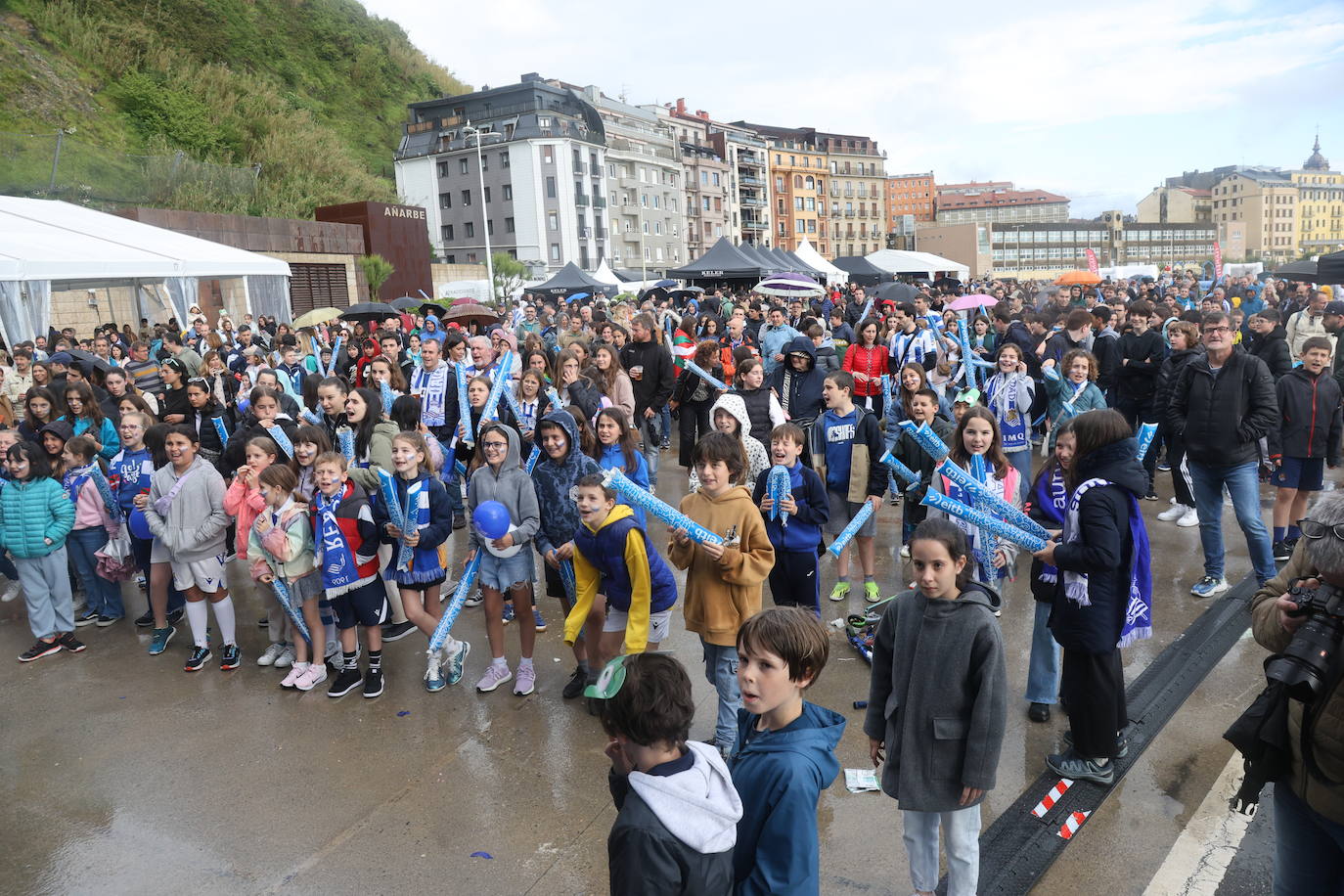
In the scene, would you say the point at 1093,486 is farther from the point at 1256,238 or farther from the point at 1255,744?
the point at 1256,238

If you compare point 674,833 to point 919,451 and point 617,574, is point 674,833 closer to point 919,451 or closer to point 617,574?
point 617,574

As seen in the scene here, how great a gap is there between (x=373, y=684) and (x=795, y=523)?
2822 mm

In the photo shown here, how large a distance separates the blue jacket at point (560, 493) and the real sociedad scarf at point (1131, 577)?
2.69 metres

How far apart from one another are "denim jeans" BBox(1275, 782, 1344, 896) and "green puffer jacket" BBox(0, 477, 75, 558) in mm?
7058

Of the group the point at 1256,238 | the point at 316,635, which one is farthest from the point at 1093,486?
the point at 1256,238

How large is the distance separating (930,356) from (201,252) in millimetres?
17050

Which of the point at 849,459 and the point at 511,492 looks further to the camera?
the point at 849,459

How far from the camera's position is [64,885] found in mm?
3621

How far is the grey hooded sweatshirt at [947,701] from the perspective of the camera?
281 centimetres

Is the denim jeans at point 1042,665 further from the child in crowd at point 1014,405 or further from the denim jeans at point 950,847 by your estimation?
the child in crowd at point 1014,405

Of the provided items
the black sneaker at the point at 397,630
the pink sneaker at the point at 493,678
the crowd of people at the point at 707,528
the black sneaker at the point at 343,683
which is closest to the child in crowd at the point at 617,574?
the crowd of people at the point at 707,528

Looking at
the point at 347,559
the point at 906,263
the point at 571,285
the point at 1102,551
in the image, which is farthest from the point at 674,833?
the point at 906,263

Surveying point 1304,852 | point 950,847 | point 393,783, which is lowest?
point 393,783

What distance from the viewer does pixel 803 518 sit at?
4.64 m
